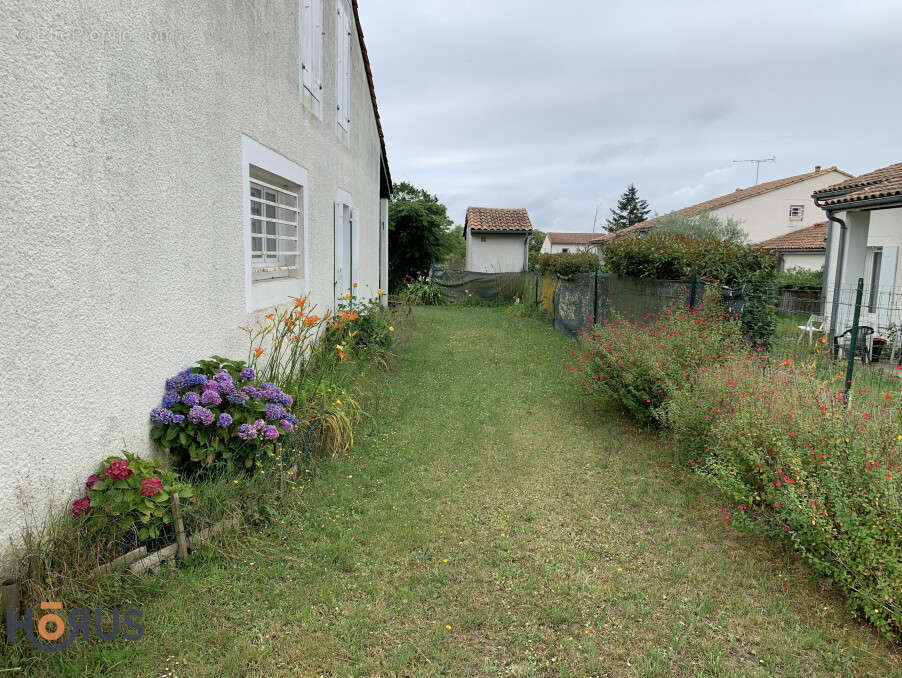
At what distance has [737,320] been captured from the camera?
6.30 metres

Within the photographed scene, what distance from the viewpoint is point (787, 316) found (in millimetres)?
7500

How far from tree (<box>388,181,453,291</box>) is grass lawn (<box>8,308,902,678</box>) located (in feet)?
59.0

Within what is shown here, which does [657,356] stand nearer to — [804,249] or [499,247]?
[499,247]

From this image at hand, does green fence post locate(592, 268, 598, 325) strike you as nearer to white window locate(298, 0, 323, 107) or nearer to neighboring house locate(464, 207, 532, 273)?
white window locate(298, 0, 323, 107)

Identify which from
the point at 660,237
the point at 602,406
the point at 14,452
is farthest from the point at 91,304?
the point at 660,237

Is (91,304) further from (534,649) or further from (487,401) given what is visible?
(487,401)

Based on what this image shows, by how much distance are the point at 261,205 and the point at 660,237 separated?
6681 mm

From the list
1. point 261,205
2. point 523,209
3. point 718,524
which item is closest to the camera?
point 718,524

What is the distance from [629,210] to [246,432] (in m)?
73.0

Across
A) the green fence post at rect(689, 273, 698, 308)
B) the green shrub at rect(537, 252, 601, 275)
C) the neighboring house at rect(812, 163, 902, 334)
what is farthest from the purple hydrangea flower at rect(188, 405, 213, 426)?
the green shrub at rect(537, 252, 601, 275)

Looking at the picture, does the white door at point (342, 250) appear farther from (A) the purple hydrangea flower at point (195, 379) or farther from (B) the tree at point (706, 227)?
(B) the tree at point (706, 227)

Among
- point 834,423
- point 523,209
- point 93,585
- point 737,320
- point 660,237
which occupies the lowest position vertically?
point 93,585

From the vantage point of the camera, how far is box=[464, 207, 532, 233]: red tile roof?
81.0ft

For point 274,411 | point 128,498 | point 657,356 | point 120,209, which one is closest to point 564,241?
point 657,356
